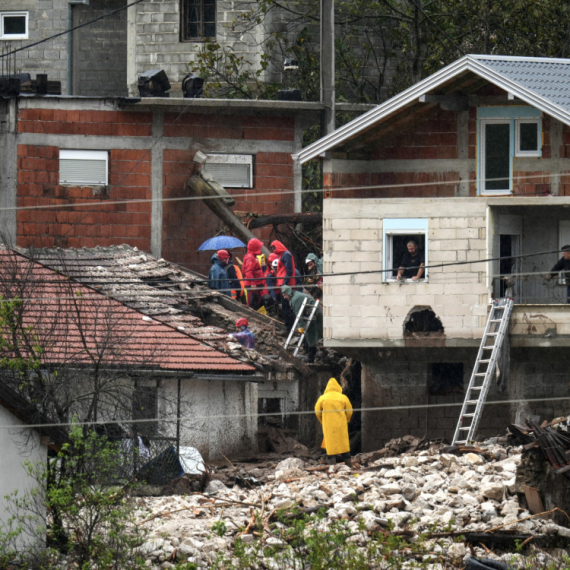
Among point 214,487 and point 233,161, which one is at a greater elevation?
point 233,161

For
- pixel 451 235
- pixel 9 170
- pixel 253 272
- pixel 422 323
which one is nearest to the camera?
pixel 451 235

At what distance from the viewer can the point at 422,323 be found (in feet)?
96.9

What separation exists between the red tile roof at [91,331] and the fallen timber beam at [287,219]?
219 inches

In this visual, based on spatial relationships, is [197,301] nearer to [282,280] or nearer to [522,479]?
[282,280]

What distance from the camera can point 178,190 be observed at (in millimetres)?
34656

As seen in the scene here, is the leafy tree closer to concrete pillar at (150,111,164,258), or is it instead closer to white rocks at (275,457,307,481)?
concrete pillar at (150,111,164,258)

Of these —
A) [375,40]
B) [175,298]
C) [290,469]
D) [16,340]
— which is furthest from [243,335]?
[375,40]

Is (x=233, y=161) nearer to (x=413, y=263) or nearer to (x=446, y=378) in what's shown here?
(x=413, y=263)

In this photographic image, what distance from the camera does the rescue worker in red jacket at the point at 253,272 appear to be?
103ft

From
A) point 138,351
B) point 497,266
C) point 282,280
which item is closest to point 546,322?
point 497,266

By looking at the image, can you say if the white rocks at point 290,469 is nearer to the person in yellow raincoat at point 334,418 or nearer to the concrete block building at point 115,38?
the person in yellow raincoat at point 334,418

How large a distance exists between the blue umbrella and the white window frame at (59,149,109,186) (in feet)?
9.78

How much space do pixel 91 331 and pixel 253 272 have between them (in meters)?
4.93

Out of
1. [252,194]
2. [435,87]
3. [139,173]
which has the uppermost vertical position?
[435,87]
